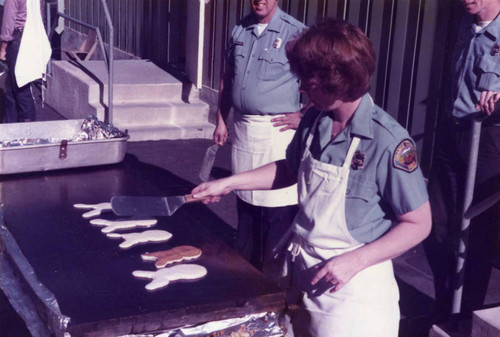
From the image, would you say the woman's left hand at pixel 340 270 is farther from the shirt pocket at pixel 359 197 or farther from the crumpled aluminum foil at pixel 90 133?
the crumpled aluminum foil at pixel 90 133

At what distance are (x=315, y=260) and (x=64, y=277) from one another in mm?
878

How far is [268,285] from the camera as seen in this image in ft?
7.56

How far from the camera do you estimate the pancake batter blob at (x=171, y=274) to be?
229 centimetres

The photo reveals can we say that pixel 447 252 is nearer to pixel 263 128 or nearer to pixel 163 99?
pixel 263 128

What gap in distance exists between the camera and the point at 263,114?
4016 millimetres

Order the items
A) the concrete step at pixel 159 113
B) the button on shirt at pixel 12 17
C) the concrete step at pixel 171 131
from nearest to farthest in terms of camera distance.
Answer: the button on shirt at pixel 12 17 → the concrete step at pixel 171 131 → the concrete step at pixel 159 113

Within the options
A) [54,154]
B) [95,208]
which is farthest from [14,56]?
[95,208]

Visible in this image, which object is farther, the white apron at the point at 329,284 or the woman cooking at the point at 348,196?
the white apron at the point at 329,284

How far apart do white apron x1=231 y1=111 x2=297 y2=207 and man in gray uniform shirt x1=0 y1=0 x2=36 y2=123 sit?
13.2 ft

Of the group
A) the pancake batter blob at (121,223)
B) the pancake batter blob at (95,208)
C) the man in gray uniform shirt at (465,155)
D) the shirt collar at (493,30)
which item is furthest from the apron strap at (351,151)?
the shirt collar at (493,30)

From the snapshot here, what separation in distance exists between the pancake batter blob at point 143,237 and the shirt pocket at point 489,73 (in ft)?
6.28

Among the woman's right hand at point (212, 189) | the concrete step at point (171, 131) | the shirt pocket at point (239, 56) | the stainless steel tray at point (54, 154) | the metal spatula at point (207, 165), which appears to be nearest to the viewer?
the woman's right hand at point (212, 189)

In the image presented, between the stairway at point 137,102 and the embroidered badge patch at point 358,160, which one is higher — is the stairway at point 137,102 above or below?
below

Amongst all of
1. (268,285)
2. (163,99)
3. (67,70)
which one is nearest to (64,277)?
(268,285)
